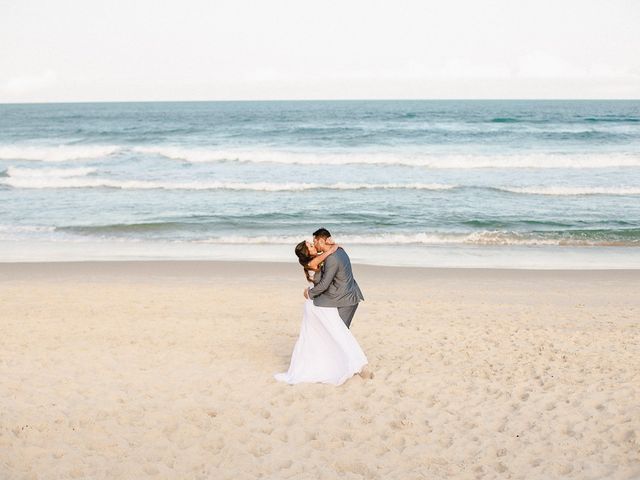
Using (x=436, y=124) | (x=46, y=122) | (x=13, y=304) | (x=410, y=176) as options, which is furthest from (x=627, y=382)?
(x=46, y=122)

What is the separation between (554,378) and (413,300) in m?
4.38

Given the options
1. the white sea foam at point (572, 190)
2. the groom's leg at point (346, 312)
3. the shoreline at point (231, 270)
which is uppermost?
the groom's leg at point (346, 312)

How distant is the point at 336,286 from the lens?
801 cm

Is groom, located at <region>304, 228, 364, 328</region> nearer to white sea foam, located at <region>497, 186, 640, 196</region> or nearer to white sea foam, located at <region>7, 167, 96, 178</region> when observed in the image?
white sea foam, located at <region>497, 186, 640, 196</region>

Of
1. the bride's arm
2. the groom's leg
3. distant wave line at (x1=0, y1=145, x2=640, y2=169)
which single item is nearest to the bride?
the groom's leg

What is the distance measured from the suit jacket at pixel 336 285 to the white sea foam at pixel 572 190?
62.5 ft

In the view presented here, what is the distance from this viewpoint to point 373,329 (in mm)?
10516

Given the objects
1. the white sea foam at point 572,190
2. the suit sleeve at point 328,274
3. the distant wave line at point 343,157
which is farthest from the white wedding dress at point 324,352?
the distant wave line at point 343,157

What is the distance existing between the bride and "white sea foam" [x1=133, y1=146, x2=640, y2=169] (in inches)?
1019

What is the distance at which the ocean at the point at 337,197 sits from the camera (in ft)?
57.4

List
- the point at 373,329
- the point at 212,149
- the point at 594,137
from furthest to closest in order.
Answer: the point at 594,137 → the point at 212,149 → the point at 373,329

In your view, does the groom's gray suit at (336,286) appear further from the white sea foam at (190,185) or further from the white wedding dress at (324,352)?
the white sea foam at (190,185)

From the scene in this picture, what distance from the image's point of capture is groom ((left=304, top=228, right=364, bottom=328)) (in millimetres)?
7832

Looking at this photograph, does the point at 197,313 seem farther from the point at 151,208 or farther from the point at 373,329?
the point at 151,208
